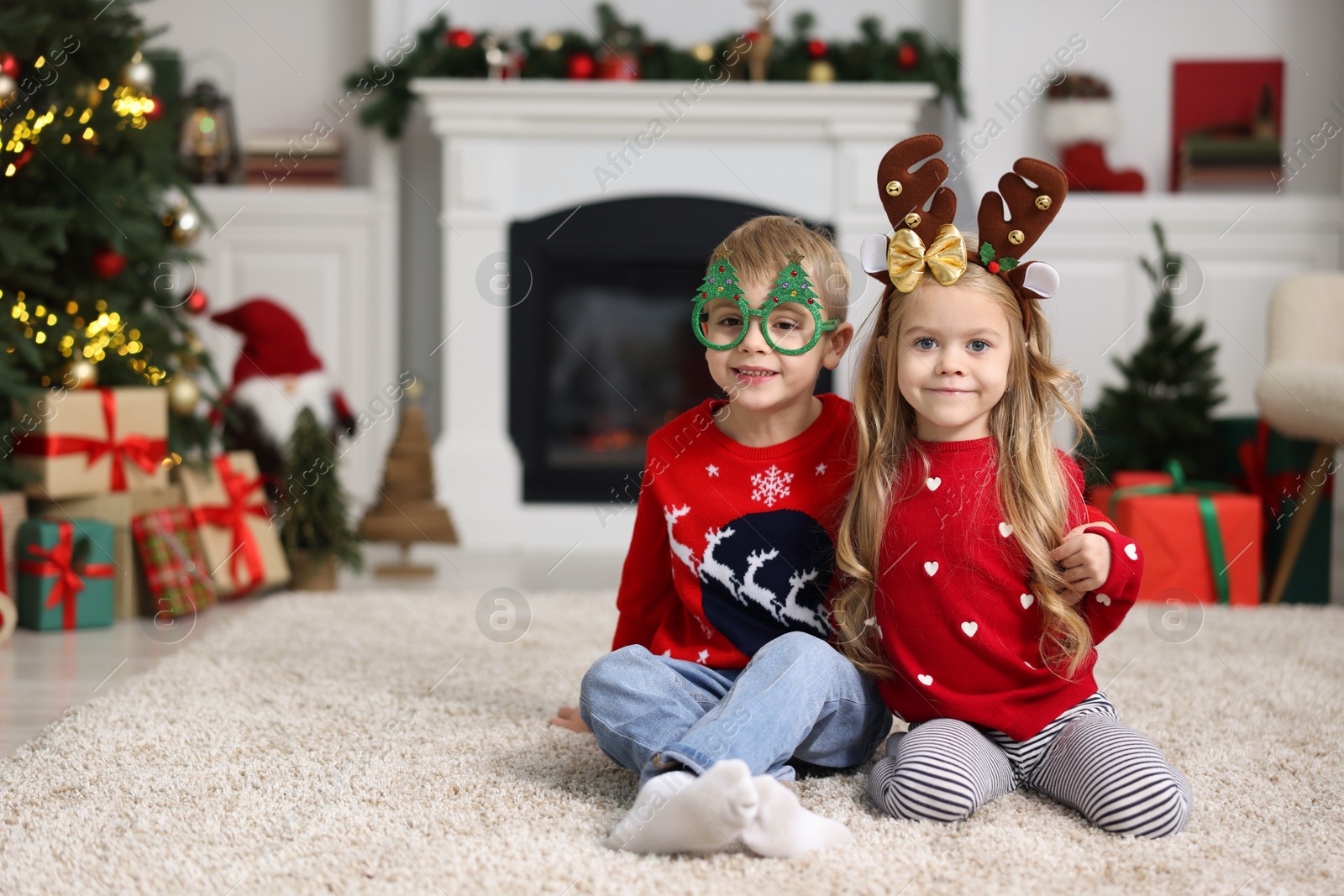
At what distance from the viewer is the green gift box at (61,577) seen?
212 centimetres

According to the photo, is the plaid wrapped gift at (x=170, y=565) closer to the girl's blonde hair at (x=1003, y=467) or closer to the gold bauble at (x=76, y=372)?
the gold bauble at (x=76, y=372)

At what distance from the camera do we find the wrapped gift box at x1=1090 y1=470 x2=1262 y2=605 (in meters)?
2.41

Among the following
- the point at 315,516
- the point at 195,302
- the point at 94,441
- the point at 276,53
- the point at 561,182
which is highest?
the point at 276,53

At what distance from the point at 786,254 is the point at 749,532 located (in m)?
0.31

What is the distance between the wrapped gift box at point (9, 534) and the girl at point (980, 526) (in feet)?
5.44

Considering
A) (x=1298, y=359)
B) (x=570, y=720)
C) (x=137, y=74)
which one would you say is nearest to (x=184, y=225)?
(x=137, y=74)

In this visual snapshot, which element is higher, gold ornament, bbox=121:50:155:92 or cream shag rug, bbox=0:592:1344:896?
gold ornament, bbox=121:50:155:92

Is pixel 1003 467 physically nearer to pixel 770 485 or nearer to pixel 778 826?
pixel 770 485

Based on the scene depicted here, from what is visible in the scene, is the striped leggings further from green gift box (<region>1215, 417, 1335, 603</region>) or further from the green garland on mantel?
the green garland on mantel

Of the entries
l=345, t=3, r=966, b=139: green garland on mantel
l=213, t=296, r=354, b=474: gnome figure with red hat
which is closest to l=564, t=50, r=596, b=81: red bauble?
l=345, t=3, r=966, b=139: green garland on mantel

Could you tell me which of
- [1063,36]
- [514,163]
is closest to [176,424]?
[514,163]

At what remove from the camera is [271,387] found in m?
2.83

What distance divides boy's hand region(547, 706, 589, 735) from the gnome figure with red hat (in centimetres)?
160

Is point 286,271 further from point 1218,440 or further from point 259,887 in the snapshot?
point 259,887
